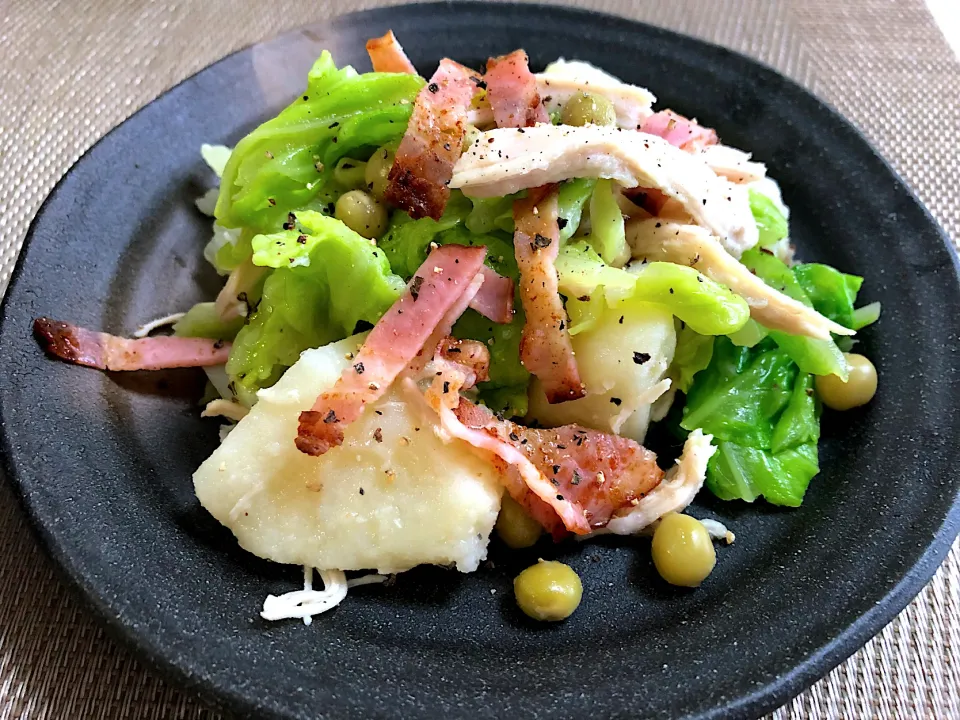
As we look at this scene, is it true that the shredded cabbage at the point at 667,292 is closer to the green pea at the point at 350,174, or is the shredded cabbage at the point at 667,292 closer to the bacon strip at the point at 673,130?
the bacon strip at the point at 673,130

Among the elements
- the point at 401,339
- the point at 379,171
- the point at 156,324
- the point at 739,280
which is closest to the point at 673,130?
the point at 739,280

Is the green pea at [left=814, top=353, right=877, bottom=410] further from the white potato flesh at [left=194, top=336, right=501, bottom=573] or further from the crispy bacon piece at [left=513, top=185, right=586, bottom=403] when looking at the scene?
the white potato flesh at [left=194, top=336, right=501, bottom=573]

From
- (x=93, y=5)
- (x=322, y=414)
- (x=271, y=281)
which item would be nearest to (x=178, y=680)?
(x=322, y=414)

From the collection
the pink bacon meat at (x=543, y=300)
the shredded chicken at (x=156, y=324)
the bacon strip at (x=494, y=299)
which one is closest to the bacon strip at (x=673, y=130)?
the pink bacon meat at (x=543, y=300)

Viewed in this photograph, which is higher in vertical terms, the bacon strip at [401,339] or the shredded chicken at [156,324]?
the bacon strip at [401,339]

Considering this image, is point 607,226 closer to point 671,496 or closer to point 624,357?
point 624,357

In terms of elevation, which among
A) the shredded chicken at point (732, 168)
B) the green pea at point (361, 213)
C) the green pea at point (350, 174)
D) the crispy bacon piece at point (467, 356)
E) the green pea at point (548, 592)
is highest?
the green pea at point (350, 174)

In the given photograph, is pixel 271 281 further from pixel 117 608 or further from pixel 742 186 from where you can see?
pixel 742 186
